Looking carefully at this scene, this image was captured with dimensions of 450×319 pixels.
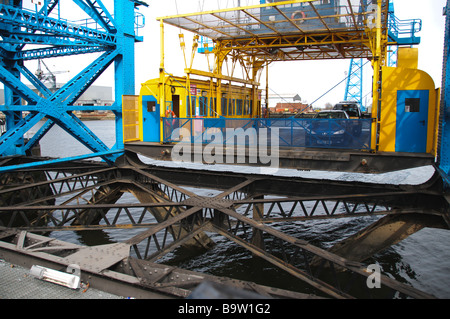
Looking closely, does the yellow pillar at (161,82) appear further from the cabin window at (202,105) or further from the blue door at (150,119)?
the cabin window at (202,105)

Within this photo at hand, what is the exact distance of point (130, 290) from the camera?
555cm

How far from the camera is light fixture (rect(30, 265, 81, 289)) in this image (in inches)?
215

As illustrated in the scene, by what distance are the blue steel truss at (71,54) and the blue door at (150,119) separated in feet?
3.70

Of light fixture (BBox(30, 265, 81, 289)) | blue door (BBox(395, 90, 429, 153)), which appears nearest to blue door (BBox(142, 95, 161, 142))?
blue door (BBox(395, 90, 429, 153))

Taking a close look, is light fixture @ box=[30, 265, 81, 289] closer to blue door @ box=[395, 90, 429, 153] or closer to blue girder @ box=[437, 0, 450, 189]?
blue girder @ box=[437, 0, 450, 189]

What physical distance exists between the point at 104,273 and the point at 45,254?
1.70 meters

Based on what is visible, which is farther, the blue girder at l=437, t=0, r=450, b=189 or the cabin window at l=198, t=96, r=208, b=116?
the cabin window at l=198, t=96, r=208, b=116

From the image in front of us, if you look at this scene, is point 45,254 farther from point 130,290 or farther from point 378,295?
point 378,295

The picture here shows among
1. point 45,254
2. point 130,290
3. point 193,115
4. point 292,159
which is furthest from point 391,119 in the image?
point 193,115

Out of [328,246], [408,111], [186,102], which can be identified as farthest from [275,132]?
[186,102]

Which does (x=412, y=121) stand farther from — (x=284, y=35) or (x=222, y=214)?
(x=284, y=35)

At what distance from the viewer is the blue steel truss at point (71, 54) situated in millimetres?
13367

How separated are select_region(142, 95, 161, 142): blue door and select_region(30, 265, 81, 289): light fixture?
9718mm

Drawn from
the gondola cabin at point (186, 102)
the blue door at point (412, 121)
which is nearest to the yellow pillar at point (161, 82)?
the gondola cabin at point (186, 102)
